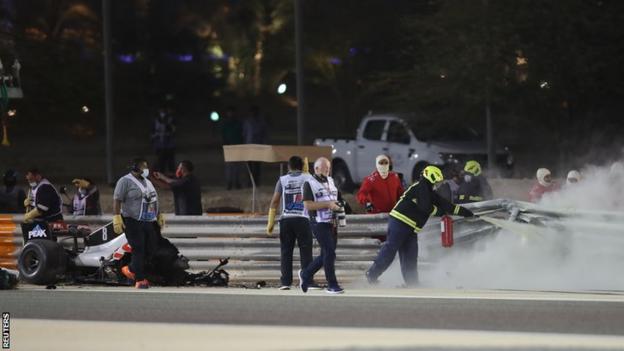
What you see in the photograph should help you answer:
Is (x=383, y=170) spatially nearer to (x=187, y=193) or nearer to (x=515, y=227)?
(x=515, y=227)

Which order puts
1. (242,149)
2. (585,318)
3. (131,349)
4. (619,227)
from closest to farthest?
(131,349), (585,318), (619,227), (242,149)

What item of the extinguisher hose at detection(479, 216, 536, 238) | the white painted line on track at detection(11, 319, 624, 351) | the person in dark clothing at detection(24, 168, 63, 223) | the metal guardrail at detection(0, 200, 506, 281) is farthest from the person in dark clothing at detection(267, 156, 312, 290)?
the person in dark clothing at detection(24, 168, 63, 223)

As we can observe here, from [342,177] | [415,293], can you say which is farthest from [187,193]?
[342,177]

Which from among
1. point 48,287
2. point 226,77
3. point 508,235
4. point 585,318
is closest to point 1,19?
point 226,77

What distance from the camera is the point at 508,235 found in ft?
52.2

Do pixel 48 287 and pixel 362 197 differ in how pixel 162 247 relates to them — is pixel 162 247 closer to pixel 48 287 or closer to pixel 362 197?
pixel 48 287

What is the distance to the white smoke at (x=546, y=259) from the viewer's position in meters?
15.4

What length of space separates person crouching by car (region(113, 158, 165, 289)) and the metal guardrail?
993 millimetres

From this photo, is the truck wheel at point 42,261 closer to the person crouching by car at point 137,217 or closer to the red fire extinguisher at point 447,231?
the person crouching by car at point 137,217

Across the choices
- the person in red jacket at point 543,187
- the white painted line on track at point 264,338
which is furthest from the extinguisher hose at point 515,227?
the white painted line on track at point 264,338

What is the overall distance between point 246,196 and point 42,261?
31.8 feet

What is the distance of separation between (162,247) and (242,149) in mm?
3891

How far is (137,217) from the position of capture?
1595cm

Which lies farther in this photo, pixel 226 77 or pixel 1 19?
pixel 226 77
